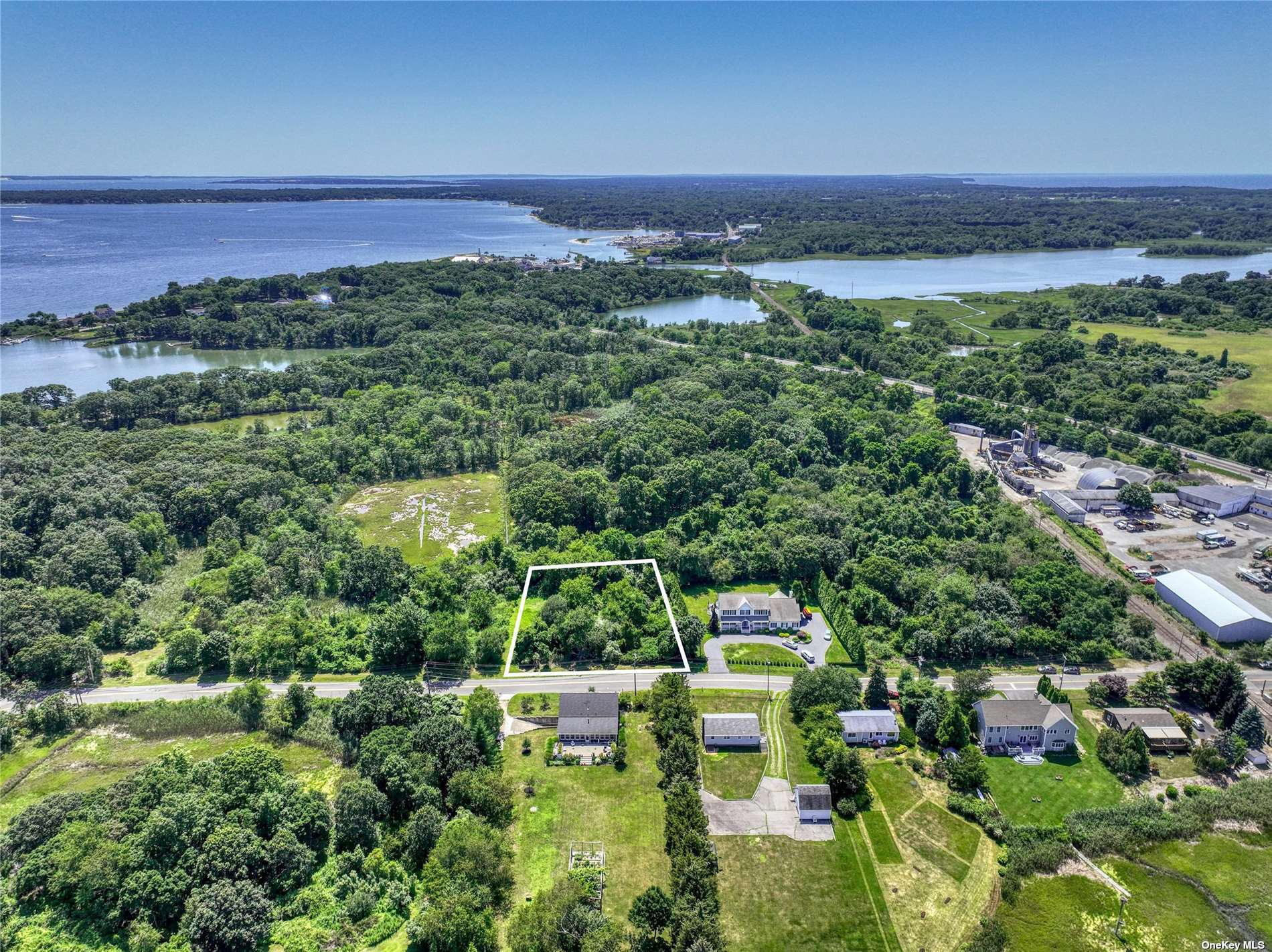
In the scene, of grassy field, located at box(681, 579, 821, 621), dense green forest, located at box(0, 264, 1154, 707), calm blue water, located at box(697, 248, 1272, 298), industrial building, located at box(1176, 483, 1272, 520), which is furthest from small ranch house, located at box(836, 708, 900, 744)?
calm blue water, located at box(697, 248, 1272, 298)

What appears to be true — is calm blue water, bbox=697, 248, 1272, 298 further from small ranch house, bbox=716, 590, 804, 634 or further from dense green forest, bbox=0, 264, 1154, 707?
small ranch house, bbox=716, 590, 804, 634

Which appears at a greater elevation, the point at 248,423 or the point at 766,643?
the point at 248,423

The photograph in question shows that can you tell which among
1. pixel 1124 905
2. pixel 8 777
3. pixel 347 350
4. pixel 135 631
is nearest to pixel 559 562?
pixel 135 631

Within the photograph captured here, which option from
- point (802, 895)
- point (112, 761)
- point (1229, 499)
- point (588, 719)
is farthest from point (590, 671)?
point (1229, 499)

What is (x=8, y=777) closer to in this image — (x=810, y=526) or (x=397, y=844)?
(x=397, y=844)

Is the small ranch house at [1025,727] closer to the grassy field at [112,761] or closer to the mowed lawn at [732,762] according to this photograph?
the mowed lawn at [732,762]

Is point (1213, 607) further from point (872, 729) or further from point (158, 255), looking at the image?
point (158, 255)
